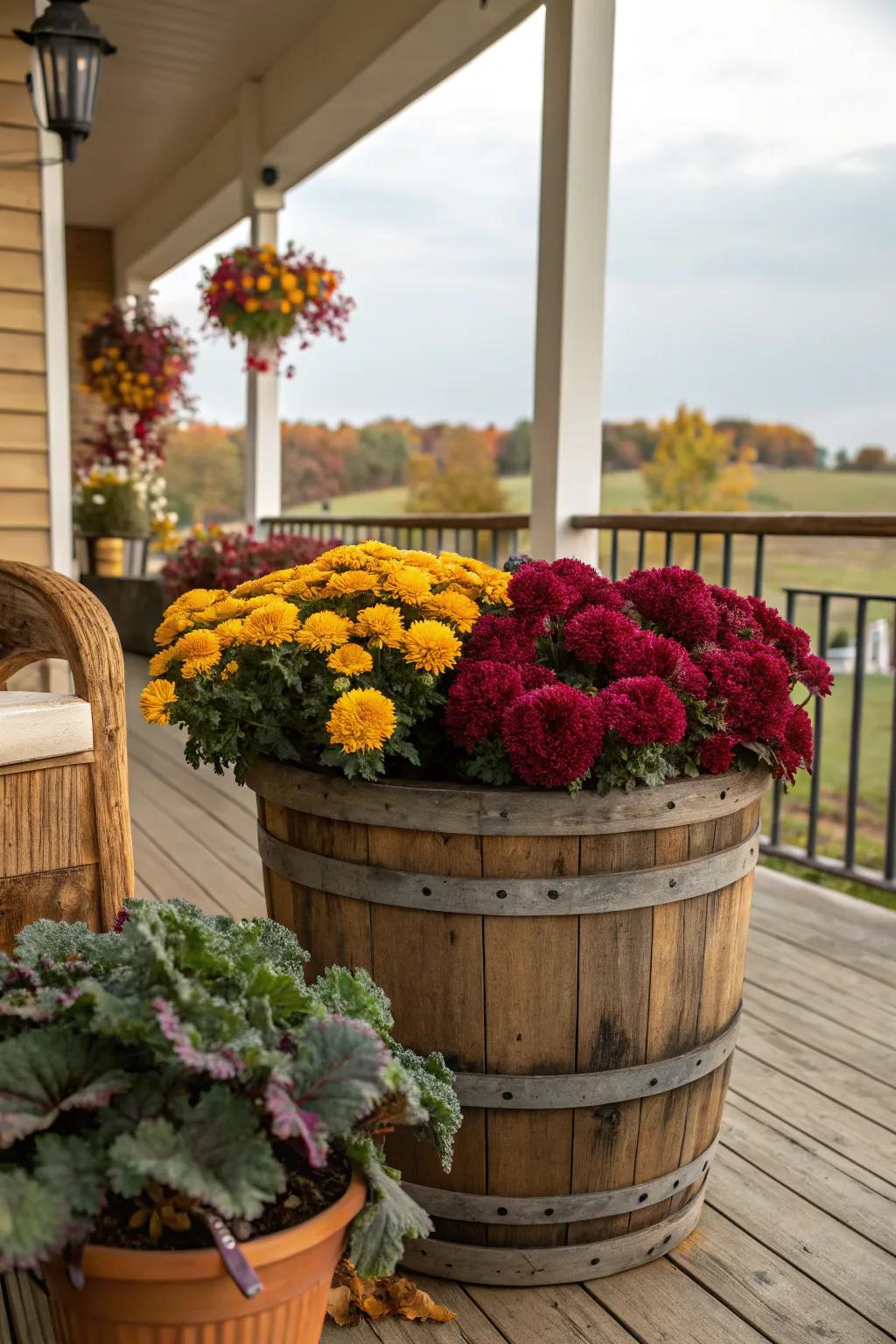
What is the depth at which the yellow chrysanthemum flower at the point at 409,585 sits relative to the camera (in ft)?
4.48

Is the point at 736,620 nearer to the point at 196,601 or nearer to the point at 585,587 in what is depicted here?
the point at 585,587

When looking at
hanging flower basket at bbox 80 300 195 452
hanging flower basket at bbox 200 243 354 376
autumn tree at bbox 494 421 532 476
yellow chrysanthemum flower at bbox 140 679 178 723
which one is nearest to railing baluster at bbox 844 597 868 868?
yellow chrysanthemum flower at bbox 140 679 178 723

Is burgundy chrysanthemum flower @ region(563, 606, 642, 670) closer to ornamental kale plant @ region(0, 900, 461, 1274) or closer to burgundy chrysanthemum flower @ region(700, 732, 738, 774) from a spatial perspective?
burgundy chrysanthemum flower @ region(700, 732, 738, 774)

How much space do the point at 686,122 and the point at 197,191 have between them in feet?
58.3

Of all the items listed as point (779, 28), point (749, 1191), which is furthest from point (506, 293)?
point (749, 1191)

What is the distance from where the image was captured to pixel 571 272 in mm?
3484

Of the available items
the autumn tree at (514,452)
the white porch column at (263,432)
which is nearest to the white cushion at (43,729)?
the white porch column at (263,432)

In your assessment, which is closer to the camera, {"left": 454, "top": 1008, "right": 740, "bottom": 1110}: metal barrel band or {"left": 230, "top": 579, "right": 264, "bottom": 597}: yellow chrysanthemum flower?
{"left": 454, "top": 1008, "right": 740, "bottom": 1110}: metal barrel band

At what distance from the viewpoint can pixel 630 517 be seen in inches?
127

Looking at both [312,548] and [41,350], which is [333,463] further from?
[41,350]

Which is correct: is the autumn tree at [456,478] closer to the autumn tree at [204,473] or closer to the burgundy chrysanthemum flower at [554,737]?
the autumn tree at [204,473]

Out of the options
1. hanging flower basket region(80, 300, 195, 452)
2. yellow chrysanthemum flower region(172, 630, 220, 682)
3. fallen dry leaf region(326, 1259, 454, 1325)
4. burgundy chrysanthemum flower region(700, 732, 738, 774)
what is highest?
hanging flower basket region(80, 300, 195, 452)

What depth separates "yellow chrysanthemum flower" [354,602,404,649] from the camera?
51.2 inches

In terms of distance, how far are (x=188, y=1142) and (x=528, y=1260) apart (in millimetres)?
703
